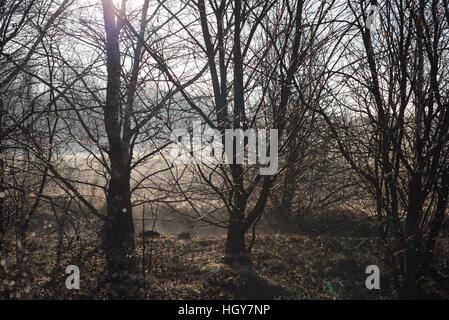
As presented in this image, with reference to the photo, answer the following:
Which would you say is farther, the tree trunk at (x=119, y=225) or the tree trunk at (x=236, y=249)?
the tree trunk at (x=119, y=225)

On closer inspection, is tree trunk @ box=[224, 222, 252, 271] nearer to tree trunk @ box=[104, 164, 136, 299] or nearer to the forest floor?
the forest floor

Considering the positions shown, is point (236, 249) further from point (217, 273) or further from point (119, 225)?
point (119, 225)

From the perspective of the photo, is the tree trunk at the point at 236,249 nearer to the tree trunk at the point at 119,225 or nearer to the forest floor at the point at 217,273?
the forest floor at the point at 217,273

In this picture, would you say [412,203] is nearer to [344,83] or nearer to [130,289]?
[344,83]

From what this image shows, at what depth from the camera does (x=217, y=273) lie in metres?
4.96

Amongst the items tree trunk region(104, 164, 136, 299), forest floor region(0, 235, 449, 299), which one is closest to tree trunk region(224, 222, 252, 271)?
forest floor region(0, 235, 449, 299)

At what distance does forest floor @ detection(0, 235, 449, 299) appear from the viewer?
14.5 ft

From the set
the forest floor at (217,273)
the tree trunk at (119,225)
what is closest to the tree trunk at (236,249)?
the forest floor at (217,273)

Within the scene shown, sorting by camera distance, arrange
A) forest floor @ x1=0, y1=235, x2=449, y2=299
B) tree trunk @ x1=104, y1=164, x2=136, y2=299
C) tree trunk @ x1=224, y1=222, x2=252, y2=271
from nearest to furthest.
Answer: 1. forest floor @ x1=0, y1=235, x2=449, y2=299
2. tree trunk @ x1=224, y1=222, x2=252, y2=271
3. tree trunk @ x1=104, y1=164, x2=136, y2=299

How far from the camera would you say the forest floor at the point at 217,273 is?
14.5ft

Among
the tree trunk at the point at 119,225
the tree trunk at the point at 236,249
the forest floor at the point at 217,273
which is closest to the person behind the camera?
the forest floor at the point at 217,273

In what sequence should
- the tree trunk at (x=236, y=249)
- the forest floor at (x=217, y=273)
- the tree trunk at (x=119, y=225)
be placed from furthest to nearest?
the tree trunk at (x=119, y=225), the tree trunk at (x=236, y=249), the forest floor at (x=217, y=273)
